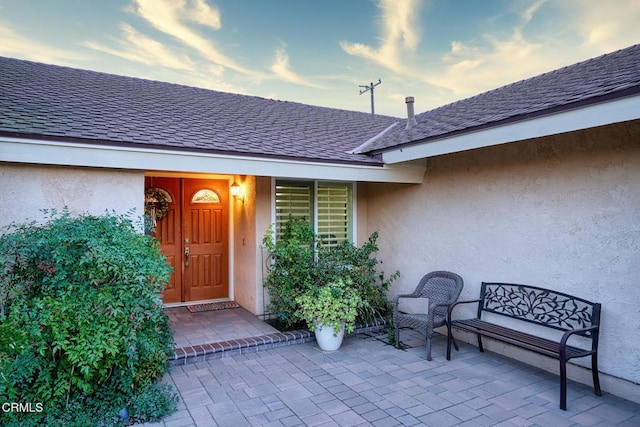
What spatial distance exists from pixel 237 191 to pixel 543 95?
17.4 feet

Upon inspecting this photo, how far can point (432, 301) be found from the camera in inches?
228

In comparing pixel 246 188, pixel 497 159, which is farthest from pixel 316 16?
pixel 497 159

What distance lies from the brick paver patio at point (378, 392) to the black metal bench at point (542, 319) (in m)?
0.29

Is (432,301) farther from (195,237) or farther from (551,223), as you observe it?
(195,237)

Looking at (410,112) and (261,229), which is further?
(410,112)

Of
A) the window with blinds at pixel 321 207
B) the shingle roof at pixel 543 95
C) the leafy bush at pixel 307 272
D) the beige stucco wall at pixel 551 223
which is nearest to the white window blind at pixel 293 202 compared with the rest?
the window with blinds at pixel 321 207

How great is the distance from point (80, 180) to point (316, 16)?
7585 mm

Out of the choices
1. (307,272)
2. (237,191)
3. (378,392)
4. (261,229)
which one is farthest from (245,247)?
(378,392)

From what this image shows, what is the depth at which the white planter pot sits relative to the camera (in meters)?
5.14

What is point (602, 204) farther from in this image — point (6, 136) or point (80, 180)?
point (6, 136)

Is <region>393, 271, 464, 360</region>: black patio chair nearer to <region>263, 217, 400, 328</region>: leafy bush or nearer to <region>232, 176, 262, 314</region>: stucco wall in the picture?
<region>263, 217, 400, 328</region>: leafy bush

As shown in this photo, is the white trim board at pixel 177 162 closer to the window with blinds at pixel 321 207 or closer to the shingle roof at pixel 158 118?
the shingle roof at pixel 158 118

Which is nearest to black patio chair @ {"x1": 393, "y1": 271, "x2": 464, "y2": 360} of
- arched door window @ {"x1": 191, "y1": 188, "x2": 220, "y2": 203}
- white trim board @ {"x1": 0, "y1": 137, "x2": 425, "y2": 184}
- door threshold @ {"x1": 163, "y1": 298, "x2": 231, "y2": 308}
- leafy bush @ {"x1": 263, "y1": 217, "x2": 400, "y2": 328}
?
leafy bush @ {"x1": 263, "y1": 217, "x2": 400, "y2": 328}

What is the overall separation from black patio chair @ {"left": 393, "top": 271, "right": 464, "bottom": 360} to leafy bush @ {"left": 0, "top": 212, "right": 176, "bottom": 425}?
3168mm
